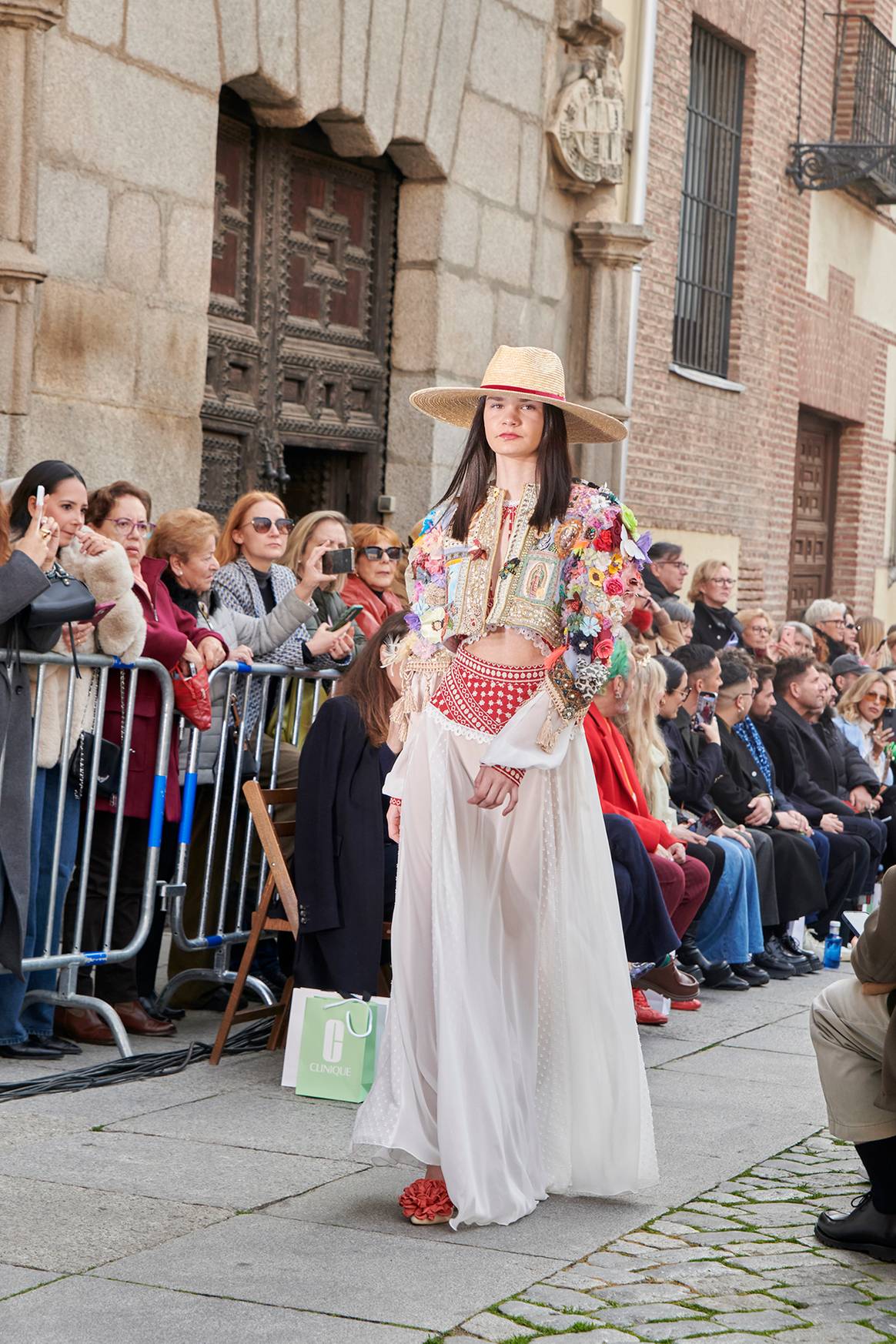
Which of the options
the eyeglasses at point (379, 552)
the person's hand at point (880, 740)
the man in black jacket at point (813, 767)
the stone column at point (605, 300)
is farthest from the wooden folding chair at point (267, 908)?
the stone column at point (605, 300)

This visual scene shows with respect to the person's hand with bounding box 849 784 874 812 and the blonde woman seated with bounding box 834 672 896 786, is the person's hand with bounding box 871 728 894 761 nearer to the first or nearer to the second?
the blonde woman seated with bounding box 834 672 896 786

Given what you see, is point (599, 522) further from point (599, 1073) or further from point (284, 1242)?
point (284, 1242)

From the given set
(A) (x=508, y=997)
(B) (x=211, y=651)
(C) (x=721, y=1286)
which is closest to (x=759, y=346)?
(B) (x=211, y=651)

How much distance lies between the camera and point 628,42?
1330cm

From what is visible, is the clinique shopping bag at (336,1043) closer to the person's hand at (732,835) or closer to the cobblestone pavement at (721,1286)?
the cobblestone pavement at (721,1286)

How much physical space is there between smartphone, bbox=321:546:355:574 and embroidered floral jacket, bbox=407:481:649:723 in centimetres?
254

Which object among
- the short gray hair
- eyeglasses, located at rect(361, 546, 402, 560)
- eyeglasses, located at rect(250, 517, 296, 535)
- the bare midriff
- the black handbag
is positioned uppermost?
eyeglasses, located at rect(250, 517, 296, 535)

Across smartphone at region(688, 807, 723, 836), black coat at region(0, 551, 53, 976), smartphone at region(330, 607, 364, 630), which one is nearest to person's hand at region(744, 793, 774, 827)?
smartphone at region(688, 807, 723, 836)

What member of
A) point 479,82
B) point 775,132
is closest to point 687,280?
point 775,132

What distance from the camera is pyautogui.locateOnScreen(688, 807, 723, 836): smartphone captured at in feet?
29.0

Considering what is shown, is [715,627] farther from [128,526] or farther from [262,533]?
[128,526]

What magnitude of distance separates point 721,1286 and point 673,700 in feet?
14.8

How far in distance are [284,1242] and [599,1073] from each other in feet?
3.33

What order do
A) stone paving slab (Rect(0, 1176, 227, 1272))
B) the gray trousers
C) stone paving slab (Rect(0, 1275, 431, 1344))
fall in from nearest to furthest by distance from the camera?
stone paving slab (Rect(0, 1275, 431, 1344))
stone paving slab (Rect(0, 1176, 227, 1272))
the gray trousers
